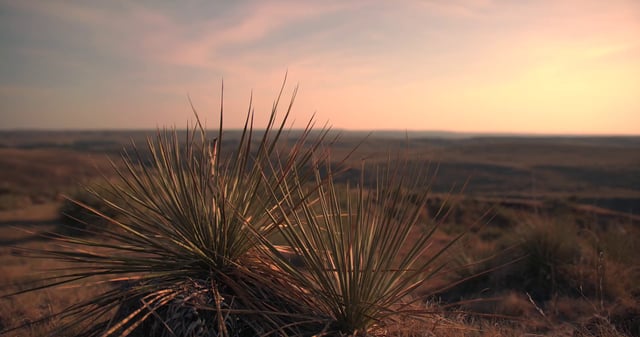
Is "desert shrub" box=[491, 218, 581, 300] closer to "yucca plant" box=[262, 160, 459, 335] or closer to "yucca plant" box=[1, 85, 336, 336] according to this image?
"yucca plant" box=[262, 160, 459, 335]

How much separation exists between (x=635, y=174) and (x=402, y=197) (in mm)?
43597

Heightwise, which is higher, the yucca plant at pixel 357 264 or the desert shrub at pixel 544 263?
the yucca plant at pixel 357 264

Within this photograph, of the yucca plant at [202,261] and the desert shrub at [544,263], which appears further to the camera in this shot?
the desert shrub at [544,263]

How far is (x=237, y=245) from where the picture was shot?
8.90ft

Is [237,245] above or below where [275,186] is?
below

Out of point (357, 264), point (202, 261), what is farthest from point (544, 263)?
point (202, 261)

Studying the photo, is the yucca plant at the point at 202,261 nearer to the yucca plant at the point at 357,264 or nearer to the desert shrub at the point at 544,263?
the yucca plant at the point at 357,264

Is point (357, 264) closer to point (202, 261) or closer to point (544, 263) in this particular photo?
point (202, 261)

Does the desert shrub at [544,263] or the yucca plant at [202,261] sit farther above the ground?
the yucca plant at [202,261]

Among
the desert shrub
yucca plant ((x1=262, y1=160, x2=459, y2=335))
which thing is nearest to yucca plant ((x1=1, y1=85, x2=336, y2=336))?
yucca plant ((x1=262, y1=160, x2=459, y2=335))

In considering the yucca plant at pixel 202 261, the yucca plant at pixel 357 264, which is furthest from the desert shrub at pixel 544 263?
the yucca plant at pixel 202 261

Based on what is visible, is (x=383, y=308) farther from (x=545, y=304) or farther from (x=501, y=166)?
(x=501, y=166)

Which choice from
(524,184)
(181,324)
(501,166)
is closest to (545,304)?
(181,324)

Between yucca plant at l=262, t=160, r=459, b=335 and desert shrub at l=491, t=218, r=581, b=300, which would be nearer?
yucca plant at l=262, t=160, r=459, b=335
